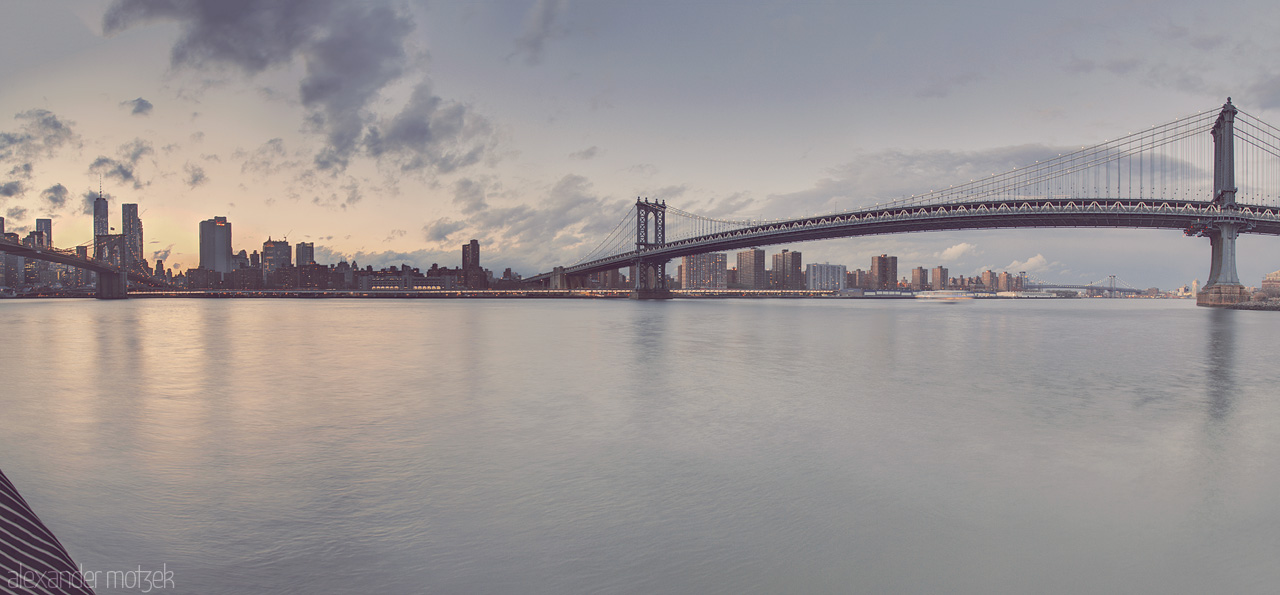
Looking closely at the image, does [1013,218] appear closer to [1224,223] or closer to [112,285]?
[1224,223]

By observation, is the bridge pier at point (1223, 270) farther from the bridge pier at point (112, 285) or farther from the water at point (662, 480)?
the bridge pier at point (112, 285)

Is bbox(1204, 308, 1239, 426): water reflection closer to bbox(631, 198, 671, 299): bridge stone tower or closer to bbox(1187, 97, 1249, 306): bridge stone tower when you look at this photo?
bbox(1187, 97, 1249, 306): bridge stone tower

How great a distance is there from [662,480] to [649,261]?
83174 millimetres

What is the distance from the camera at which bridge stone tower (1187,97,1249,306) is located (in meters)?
48.1

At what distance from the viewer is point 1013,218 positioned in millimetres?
54125

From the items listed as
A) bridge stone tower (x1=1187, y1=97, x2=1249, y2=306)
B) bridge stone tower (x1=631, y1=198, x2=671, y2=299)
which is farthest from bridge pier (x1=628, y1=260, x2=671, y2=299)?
bridge stone tower (x1=1187, y1=97, x2=1249, y2=306)

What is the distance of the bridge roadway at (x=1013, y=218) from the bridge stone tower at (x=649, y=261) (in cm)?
1873

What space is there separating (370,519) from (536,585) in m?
1.96

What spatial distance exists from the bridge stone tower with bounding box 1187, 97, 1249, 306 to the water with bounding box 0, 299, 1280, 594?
47.0 m

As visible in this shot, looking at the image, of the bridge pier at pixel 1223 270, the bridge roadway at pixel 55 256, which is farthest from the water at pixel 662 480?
the bridge roadway at pixel 55 256

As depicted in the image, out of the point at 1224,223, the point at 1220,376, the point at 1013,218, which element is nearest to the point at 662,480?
the point at 1220,376

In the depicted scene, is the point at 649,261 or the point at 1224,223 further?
the point at 649,261

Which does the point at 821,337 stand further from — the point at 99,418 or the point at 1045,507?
the point at 99,418

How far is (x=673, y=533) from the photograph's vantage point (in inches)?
185
